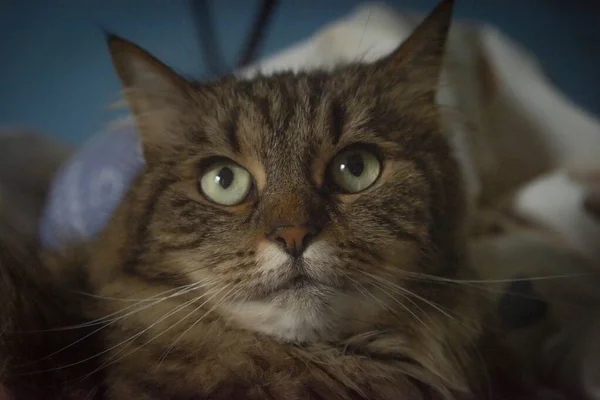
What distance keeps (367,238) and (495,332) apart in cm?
25

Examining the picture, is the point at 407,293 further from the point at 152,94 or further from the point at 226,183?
the point at 152,94

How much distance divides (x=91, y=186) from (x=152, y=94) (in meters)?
0.25

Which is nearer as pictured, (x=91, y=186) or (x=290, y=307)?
(x=290, y=307)

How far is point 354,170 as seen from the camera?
1.96 ft

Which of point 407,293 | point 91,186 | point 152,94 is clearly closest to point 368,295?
point 407,293

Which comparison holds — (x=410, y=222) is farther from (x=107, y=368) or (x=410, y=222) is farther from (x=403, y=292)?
(x=107, y=368)

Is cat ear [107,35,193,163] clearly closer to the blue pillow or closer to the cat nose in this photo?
the blue pillow

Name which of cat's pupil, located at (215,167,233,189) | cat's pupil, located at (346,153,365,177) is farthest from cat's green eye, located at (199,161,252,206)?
cat's pupil, located at (346,153,365,177)

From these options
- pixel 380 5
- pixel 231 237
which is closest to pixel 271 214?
pixel 231 237

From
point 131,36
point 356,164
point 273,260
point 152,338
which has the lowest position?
point 152,338

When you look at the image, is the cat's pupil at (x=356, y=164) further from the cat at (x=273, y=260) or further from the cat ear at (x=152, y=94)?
the cat ear at (x=152, y=94)

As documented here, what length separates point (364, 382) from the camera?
599 millimetres

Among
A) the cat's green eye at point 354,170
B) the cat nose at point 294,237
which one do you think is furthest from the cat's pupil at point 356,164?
the cat nose at point 294,237

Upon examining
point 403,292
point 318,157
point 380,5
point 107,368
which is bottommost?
point 107,368
